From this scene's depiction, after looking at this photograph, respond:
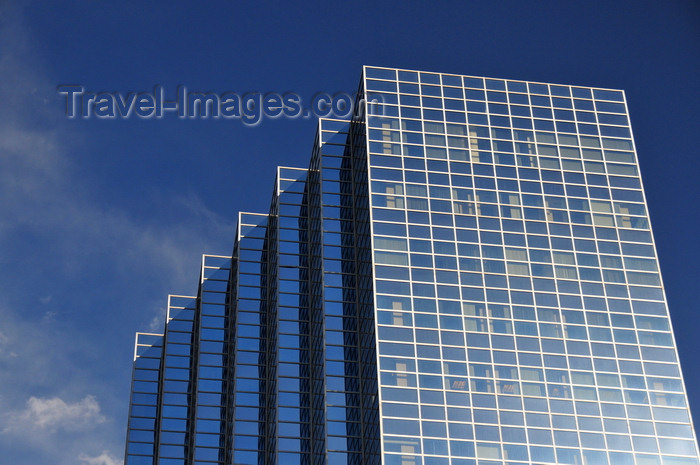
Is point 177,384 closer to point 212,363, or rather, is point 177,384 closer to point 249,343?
point 212,363

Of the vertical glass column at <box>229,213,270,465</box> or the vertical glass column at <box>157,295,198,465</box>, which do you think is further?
the vertical glass column at <box>157,295,198,465</box>

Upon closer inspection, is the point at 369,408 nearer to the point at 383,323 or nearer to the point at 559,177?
the point at 383,323

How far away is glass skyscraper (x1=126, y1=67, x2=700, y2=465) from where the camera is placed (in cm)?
8831

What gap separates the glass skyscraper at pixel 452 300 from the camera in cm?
8831

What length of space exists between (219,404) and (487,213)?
3188cm

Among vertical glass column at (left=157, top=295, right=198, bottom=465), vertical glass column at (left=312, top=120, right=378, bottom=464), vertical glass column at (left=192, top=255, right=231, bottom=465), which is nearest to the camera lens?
vertical glass column at (left=312, top=120, right=378, bottom=464)

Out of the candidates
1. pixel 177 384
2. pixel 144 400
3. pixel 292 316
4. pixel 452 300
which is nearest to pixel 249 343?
pixel 292 316

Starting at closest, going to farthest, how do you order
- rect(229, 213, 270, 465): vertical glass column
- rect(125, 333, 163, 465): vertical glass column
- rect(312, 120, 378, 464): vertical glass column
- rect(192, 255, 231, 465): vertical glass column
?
rect(312, 120, 378, 464): vertical glass column < rect(229, 213, 270, 465): vertical glass column < rect(192, 255, 231, 465): vertical glass column < rect(125, 333, 163, 465): vertical glass column

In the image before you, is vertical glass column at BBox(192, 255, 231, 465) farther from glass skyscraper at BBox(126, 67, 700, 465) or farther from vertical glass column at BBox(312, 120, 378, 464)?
vertical glass column at BBox(312, 120, 378, 464)

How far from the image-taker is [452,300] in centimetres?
9262

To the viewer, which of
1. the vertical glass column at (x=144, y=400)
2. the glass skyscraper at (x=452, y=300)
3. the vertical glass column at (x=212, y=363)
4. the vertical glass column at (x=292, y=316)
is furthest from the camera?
the vertical glass column at (x=144, y=400)

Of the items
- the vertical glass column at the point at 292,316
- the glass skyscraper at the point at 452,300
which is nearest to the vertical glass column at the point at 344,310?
the glass skyscraper at the point at 452,300

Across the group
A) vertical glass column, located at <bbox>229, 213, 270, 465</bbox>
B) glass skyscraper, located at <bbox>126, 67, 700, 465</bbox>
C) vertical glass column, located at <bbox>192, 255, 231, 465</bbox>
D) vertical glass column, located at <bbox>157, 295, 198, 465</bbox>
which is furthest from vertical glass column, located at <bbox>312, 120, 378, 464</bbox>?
vertical glass column, located at <bbox>157, 295, 198, 465</bbox>

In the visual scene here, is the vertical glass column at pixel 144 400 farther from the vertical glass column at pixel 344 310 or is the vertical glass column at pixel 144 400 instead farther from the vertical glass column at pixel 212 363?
the vertical glass column at pixel 344 310
